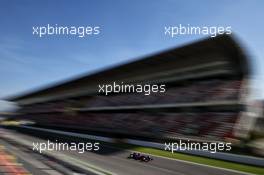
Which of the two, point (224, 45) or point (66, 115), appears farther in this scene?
point (66, 115)

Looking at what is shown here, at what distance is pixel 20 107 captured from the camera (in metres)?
133

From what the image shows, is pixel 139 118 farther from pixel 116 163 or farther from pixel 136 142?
pixel 116 163

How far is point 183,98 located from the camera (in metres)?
41.1

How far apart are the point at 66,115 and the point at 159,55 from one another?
115 ft

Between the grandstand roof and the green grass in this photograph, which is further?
the grandstand roof

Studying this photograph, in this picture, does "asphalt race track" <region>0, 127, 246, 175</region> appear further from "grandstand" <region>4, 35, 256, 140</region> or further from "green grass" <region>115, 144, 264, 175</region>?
"grandstand" <region>4, 35, 256, 140</region>

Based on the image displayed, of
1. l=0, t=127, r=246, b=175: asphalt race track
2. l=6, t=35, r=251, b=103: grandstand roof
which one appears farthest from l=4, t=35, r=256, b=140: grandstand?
l=0, t=127, r=246, b=175: asphalt race track

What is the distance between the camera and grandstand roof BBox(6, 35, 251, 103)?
3656 centimetres

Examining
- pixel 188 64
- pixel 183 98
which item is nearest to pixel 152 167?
pixel 183 98

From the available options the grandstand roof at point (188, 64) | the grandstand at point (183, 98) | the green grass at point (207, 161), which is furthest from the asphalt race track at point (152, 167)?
the grandstand roof at point (188, 64)

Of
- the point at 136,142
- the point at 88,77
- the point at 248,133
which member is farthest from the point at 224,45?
the point at 88,77

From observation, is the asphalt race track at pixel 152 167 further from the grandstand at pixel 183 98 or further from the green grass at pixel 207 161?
the grandstand at pixel 183 98

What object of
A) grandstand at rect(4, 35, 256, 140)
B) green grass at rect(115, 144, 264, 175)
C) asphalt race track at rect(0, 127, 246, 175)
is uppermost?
grandstand at rect(4, 35, 256, 140)

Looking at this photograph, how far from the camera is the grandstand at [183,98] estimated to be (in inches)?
1353
